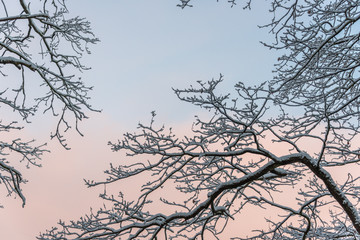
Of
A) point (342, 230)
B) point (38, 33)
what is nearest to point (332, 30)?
point (342, 230)

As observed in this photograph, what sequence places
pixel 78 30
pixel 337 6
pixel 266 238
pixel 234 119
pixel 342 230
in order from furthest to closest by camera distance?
pixel 78 30, pixel 342 230, pixel 266 238, pixel 337 6, pixel 234 119

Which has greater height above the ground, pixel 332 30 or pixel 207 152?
pixel 332 30

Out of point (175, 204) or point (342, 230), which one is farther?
point (342, 230)

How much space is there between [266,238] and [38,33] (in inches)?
250

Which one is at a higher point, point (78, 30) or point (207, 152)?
point (78, 30)

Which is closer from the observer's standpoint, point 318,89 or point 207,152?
point 207,152

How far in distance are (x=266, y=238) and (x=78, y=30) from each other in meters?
6.56

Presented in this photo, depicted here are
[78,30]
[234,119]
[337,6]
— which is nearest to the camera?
[234,119]

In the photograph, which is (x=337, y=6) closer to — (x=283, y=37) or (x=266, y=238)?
(x=283, y=37)

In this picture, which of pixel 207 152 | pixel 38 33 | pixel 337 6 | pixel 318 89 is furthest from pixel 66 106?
pixel 337 6

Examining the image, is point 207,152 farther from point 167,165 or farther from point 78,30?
point 78,30

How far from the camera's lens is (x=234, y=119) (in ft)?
20.3

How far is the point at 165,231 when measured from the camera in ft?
21.3

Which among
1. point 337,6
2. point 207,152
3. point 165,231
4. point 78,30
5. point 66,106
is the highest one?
point 78,30
